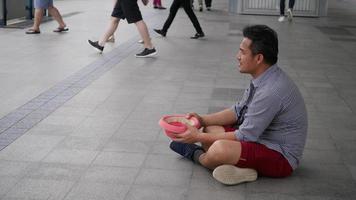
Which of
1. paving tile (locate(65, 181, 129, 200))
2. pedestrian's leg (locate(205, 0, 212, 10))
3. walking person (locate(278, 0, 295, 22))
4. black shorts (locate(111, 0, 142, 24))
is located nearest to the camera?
paving tile (locate(65, 181, 129, 200))

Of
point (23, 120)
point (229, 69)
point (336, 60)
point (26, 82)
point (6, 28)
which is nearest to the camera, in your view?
point (23, 120)

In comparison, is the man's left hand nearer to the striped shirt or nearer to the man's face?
the striped shirt

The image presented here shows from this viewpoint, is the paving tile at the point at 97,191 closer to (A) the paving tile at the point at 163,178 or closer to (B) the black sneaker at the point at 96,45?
(A) the paving tile at the point at 163,178

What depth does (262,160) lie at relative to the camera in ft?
12.2

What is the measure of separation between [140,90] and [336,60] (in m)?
3.63

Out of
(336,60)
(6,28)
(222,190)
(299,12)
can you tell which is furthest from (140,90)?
(299,12)

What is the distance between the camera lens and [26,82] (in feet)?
21.4

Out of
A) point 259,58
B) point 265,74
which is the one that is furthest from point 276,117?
point 259,58

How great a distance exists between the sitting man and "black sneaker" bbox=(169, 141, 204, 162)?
0.27 meters

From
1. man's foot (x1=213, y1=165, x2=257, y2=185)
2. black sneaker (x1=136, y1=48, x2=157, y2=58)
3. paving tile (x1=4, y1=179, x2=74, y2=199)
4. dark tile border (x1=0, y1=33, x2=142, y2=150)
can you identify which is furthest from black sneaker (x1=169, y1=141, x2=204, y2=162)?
black sneaker (x1=136, y1=48, x2=157, y2=58)

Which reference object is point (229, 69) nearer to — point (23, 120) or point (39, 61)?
point (39, 61)

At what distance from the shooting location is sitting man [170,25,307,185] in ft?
11.9

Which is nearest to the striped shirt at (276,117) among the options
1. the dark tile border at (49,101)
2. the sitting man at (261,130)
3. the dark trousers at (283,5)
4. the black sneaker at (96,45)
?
the sitting man at (261,130)

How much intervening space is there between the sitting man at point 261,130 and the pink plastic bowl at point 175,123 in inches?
1.8
